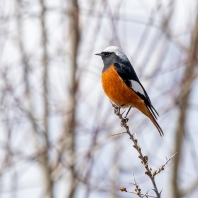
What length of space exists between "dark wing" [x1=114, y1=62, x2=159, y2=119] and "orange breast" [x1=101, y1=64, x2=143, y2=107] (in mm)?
31

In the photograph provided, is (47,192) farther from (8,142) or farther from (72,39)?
(72,39)

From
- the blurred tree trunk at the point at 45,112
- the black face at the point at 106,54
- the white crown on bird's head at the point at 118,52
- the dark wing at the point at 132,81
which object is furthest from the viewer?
the blurred tree trunk at the point at 45,112

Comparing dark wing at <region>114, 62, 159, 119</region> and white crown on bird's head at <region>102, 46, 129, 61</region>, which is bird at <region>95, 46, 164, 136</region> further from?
white crown on bird's head at <region>102, 46, 129, 61</region>

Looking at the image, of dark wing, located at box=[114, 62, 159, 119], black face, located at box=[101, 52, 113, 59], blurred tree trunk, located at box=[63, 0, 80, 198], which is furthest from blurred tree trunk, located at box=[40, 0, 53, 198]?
dark wing, located at box=[114, 62, 159, 119]

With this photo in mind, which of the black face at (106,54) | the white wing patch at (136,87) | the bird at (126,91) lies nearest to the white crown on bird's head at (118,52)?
the black face at (106,54)

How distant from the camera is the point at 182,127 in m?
8.21

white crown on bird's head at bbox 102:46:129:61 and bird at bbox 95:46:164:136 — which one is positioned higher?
white crown on bird's head at bbox 102:46:129:61

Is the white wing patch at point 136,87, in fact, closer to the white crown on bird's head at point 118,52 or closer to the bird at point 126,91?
the bird at point 126,91

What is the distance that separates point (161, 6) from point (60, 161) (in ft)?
7.75

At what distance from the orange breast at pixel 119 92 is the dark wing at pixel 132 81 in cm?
3

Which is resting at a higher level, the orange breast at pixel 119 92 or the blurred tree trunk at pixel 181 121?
the blurred tree trunk at pixel 181 121

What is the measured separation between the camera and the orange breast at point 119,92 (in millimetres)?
4781

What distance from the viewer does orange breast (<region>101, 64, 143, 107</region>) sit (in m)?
4.78

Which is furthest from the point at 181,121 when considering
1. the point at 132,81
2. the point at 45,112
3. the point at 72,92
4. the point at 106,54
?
the point at 132,81
